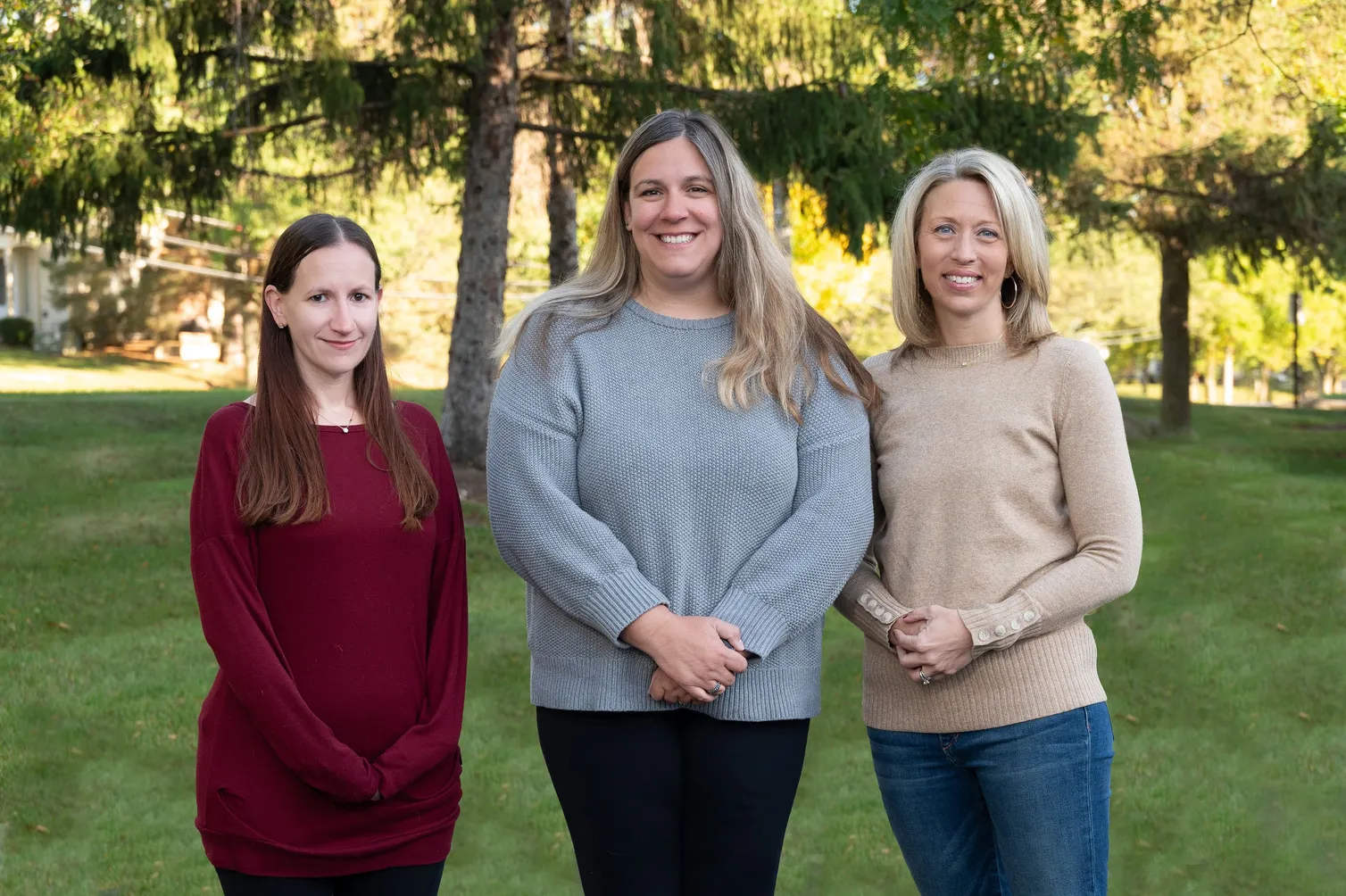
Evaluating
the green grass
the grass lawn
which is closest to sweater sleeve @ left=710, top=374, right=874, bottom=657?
the grass lawn

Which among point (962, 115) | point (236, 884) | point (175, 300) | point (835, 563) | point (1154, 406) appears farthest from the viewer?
point (175, 300)

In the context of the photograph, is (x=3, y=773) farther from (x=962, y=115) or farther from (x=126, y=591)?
(x=962, y=115)

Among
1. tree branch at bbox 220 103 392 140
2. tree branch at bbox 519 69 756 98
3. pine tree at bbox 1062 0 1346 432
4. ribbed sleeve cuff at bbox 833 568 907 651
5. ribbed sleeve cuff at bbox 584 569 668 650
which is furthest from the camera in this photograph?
pine tree at bbox 1062 0 1346 432

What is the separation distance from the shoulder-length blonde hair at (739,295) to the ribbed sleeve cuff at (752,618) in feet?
1.31

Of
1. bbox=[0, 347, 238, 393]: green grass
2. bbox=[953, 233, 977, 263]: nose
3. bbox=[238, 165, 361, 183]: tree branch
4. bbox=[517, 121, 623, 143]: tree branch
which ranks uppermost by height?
bbox=[517, 121, 623, 143]: tree branch

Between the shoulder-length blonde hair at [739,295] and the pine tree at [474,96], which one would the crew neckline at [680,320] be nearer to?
the shoulder-length blonde hair at [739,295]

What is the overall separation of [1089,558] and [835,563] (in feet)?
1.75

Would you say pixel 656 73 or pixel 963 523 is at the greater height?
pixel 656 73

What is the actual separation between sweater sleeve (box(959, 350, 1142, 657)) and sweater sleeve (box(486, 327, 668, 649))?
73 centimetres

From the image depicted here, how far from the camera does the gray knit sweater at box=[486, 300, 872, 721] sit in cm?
271

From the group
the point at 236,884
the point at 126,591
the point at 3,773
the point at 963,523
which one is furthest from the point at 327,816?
the point at 126,591

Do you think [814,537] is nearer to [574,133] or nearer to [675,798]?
[675,798]

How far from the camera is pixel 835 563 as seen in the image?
110 inches

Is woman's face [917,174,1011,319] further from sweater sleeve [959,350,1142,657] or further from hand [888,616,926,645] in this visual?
hand [888,616,926,645]
